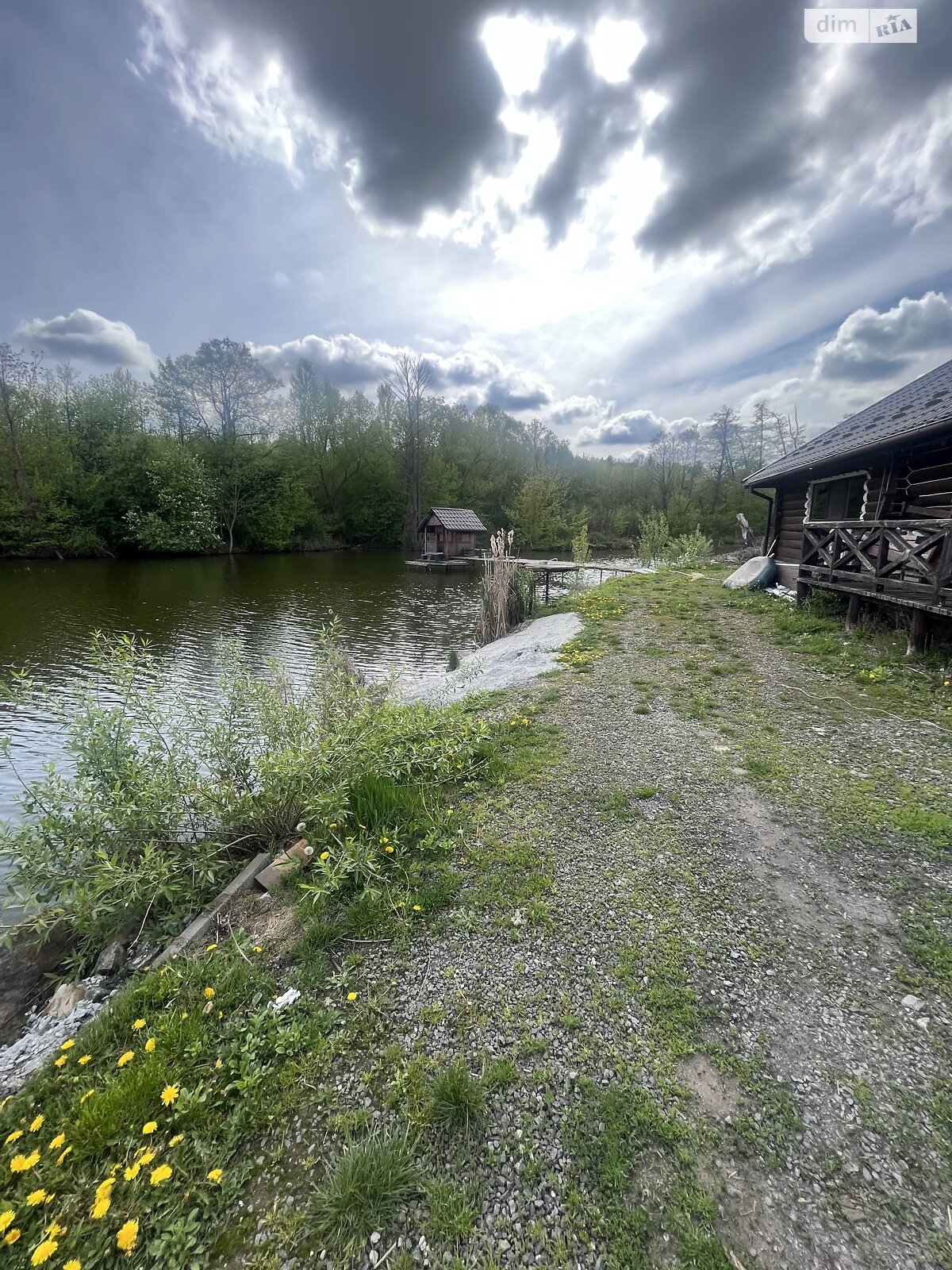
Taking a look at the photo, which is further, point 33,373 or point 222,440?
point 222,440

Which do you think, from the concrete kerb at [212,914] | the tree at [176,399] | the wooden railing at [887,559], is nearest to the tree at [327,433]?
the tree at [176,399]

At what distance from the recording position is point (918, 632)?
273 inches

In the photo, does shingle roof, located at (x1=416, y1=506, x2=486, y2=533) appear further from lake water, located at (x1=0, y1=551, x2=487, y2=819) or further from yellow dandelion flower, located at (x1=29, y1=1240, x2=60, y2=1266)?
yellow dandelion flower, located at (x1=29, y1=1240, x2=60, y2=1266)

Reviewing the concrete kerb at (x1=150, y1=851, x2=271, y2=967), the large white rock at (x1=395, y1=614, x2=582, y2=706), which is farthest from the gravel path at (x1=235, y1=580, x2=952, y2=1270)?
the large white rock at (x1=395, y1=614, x2=582, y2=706)

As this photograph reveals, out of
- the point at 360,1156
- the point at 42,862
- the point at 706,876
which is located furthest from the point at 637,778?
the point at 42,862

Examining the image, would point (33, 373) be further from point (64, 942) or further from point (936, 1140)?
point (936, 1140)

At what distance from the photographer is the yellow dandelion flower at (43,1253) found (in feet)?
5.04

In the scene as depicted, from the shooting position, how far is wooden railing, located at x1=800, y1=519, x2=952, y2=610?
657cm

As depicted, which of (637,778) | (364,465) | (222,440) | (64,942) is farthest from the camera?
(364,465)

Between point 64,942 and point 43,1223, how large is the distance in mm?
2241

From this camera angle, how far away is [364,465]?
40688mm

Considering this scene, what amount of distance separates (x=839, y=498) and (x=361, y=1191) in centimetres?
1458

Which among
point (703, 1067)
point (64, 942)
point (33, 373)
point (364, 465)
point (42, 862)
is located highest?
point (33, 373)

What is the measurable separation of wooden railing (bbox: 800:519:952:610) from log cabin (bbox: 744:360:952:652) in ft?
0.05
